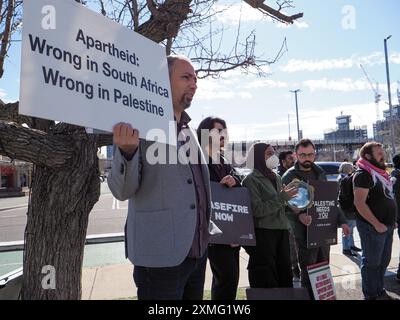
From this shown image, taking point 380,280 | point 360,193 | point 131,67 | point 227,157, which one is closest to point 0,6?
point 131,67

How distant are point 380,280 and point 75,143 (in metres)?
3.70

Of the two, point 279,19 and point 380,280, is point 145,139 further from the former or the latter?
point 380,280

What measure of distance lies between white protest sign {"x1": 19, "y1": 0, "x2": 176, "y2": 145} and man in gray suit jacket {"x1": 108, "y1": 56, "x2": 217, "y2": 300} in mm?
156

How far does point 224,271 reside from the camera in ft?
11.0

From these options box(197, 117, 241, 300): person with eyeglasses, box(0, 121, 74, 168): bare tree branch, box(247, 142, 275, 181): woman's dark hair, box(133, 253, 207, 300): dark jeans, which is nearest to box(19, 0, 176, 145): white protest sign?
box(133, 253, 207, 300): dark jeans

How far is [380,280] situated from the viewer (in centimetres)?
418

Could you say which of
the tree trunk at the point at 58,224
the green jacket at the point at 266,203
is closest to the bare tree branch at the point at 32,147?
the tree trunk at the point at 58,224

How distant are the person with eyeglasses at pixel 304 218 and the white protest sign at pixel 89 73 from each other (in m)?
2.58

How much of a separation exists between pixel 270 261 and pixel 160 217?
202 cm

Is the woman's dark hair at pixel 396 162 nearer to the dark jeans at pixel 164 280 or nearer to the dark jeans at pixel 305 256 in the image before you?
the dark jeans at pixel 305 256

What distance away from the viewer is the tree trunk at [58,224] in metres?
2.68

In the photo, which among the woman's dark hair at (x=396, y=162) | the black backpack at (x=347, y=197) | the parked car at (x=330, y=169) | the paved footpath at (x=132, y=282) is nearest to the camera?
the black backpack at (x=347, y=197)

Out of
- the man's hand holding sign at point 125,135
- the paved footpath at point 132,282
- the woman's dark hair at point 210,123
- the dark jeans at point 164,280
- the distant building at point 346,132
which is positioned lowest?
the paved footpath at point 132,282

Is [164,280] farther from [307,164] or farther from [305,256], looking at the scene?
[307,164]
